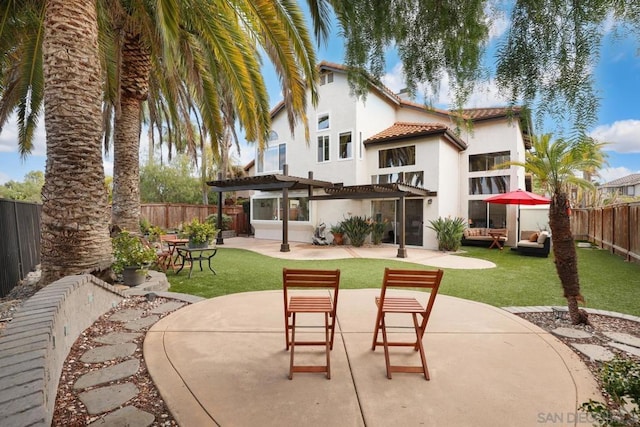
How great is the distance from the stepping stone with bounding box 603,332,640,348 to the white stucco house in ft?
28.4

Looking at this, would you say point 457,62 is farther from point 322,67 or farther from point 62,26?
point 322,67

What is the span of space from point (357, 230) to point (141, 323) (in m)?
11.5

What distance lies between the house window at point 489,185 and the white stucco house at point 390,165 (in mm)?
43

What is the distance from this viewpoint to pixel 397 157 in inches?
622

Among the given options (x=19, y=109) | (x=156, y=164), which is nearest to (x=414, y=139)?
(x=19, y=109)

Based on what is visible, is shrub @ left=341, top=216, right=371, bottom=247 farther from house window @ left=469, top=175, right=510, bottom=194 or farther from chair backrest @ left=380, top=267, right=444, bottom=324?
chair backrest @ left=380, top=267, right=444, bottom=324

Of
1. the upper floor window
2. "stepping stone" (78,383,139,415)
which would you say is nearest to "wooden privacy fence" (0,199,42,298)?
"stepping stone" (78,383,139,415)

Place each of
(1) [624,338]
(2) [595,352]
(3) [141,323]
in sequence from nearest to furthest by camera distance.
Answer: (2) [595,352], (1) [624,338], (3) [141,323]

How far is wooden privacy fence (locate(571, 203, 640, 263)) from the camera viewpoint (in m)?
10.2

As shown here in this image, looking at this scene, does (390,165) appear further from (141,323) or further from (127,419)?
(127,419)

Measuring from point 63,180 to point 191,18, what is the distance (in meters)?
3.87

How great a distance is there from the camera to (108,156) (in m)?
13.4

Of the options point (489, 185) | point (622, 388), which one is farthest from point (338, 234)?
point (622, 388)

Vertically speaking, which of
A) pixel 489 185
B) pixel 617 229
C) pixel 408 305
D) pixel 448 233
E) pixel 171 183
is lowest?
pixel 448 233
